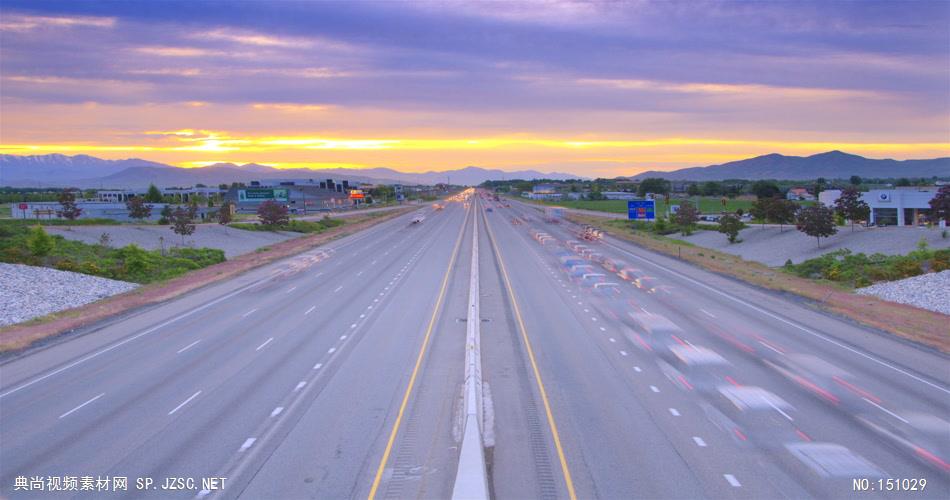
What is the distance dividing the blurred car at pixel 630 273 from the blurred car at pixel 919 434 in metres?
27.3

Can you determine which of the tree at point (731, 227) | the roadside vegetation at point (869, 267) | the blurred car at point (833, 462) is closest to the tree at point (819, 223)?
the roadside vegetation at point (869, 267)

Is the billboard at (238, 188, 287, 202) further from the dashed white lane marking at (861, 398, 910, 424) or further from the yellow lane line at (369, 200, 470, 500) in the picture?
the dashed white lane marking at (861, 398, 910, 424)

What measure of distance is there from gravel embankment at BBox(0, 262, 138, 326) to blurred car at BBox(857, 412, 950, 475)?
35609 millimetres

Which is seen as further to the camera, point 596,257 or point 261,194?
point 261,194

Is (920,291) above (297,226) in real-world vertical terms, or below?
below

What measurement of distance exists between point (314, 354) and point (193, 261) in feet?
131

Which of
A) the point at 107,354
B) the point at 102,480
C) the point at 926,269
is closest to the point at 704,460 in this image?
the point at 102,480

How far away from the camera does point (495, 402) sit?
18438 millimetres

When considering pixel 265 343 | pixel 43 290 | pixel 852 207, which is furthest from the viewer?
pixel 852 207

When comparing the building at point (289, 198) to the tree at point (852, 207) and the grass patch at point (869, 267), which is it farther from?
the grass patch at point (869, 267)

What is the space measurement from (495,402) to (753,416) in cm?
661

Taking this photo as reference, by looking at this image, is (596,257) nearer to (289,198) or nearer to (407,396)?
(407,396)

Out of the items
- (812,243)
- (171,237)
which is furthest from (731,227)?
(171,237)

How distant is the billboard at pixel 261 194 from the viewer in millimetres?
132500
